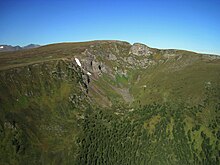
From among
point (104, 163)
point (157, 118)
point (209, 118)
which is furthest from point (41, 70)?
point (209, 118)

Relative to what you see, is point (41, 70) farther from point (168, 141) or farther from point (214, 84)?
point (214, 84)

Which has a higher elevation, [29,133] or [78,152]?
[29,133]

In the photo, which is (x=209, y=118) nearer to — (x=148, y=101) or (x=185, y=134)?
(x=185, y=134)

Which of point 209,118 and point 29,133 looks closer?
point 29,133

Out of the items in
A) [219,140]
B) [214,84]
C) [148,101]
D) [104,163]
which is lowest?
[104,163]

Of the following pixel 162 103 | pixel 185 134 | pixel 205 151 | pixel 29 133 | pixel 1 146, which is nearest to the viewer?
pixel 1 146

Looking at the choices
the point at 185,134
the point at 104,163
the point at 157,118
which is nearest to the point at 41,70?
the point at 104,163

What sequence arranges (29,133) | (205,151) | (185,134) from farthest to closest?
(185,134) → (205,151) → (29,133)

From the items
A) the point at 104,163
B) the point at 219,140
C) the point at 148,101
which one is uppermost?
the point at 148,101

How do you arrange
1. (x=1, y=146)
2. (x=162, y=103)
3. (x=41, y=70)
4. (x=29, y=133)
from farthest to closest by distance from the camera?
(x=162, y=103) < (x=41, y=70) < (x=29, y=133) < (x=1, y=146)
